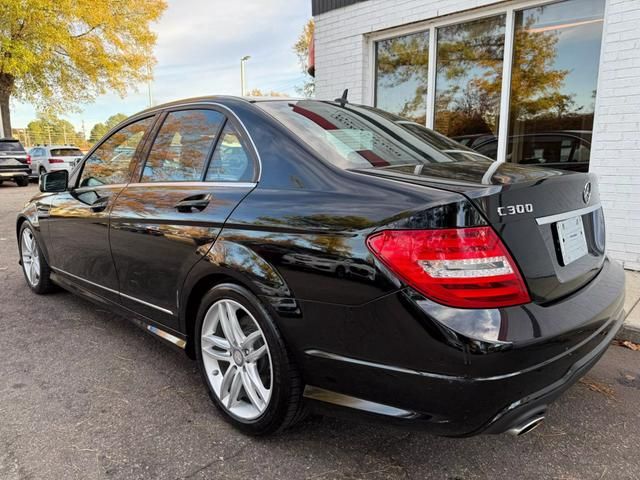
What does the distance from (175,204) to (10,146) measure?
18097 millimetres

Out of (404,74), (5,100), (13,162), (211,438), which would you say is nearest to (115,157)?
(211,438)

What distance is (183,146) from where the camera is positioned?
111 inches

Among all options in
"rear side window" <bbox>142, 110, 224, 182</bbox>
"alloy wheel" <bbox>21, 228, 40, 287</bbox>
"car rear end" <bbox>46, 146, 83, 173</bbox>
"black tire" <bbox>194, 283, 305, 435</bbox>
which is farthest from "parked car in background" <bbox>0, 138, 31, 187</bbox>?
"black tire" <bbox>194, 283, 305, 435</bbox>

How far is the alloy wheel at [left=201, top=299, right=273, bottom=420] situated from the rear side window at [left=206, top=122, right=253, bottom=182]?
2.03ft

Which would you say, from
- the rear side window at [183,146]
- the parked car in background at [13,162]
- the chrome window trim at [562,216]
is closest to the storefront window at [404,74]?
the rear side window at [183,146]

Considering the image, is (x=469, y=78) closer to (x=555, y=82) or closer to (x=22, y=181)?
(x=555, y=82)

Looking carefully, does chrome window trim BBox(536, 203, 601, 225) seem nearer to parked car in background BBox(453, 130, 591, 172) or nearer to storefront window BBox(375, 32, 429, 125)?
parked car in background BBox(453, 130, 591, 172)

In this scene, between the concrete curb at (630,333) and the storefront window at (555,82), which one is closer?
the concrete curb at (630,333)

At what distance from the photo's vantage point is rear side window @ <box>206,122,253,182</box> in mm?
2361

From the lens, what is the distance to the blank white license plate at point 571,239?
1899mm

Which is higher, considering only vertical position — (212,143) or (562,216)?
(212,143)

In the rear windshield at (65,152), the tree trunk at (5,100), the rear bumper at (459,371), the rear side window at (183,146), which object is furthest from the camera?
the tree trunk at (5,100)

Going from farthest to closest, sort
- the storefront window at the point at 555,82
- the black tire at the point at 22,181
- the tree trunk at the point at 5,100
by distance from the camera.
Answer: the tree trunk at the point at 5,100, the black tire at the point at 22,181, the storefront window at the point at 555,82

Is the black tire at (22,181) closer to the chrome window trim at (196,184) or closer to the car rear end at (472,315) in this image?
the chrome window trim at (196,184)
